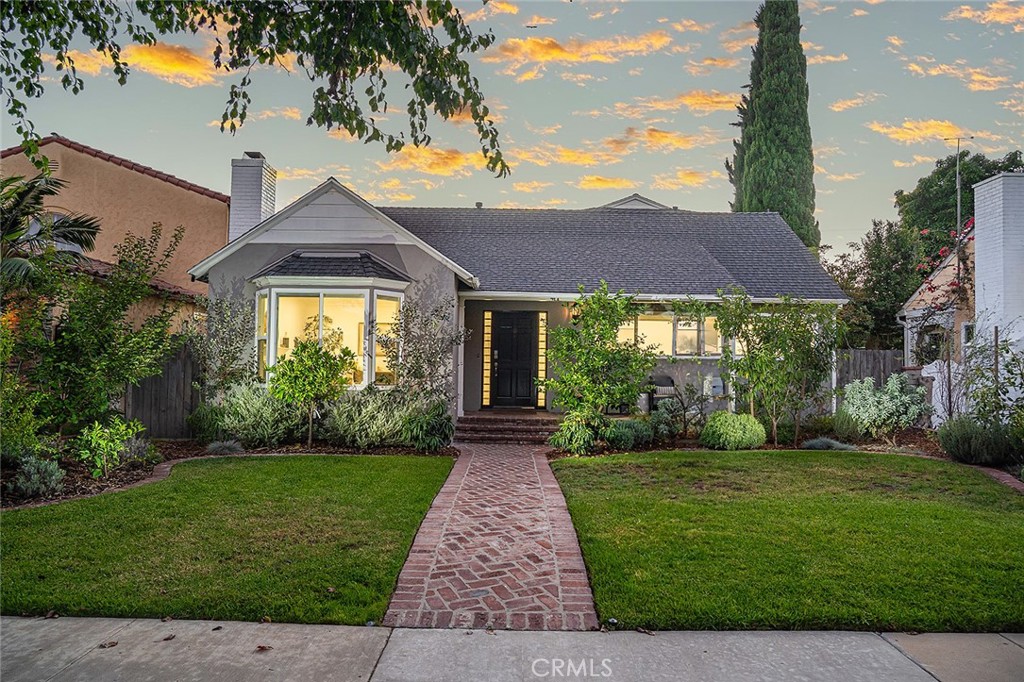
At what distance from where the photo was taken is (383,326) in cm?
1220

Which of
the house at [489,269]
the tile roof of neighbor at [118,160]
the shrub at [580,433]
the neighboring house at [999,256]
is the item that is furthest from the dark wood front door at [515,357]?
the tile roof of neighbor at [118,160]

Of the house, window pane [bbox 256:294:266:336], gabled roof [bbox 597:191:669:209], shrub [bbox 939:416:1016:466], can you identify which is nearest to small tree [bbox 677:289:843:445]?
the house

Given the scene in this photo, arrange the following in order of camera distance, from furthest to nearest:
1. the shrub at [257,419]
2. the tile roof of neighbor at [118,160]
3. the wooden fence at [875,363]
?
the wooden fence at [875,363], the tile roof of neighbor at [118,160], the shrub at [257,419]

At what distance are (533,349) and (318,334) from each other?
5.05 metres

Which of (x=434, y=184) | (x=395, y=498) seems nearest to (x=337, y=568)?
(x=395, y=498)

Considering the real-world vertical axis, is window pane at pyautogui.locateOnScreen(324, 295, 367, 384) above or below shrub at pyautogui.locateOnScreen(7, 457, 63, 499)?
above

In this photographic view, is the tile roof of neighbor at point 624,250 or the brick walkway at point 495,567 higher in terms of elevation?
the tile roof of neighbor at point 624,250

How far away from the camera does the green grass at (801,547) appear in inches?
165

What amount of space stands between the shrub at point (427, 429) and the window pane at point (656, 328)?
19.0 ft

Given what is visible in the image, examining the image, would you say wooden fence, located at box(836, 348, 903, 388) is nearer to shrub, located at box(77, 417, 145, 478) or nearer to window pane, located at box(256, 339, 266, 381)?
window pane, located at box(256, 339, 266, 381)

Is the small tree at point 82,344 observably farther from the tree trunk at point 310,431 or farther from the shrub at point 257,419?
the tree trunk at point 310,431

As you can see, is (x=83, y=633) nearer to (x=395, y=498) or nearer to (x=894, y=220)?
(x=395, y=498)

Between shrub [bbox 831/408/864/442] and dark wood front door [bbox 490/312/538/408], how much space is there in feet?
20.3

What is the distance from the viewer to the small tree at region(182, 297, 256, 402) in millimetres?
11477
